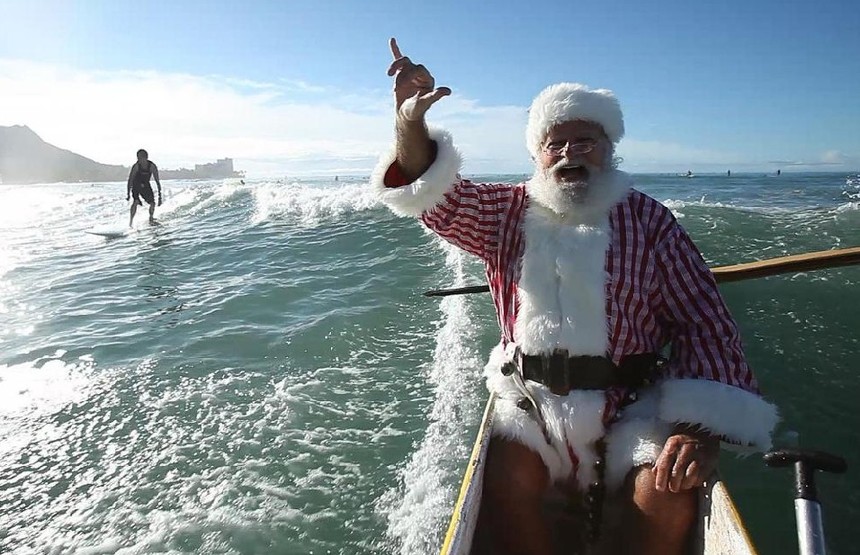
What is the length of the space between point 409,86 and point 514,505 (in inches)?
67.8

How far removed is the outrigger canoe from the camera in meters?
1.62

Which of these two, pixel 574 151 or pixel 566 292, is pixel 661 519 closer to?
pixel 566 292

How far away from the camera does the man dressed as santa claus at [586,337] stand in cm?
191

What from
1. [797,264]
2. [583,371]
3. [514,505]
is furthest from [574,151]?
[797,264]

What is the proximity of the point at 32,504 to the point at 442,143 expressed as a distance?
11.2 ft

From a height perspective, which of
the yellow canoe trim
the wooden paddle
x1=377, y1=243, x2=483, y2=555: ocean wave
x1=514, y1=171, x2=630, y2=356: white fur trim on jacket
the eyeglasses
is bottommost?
x1=377, y1=243, x2=483, y2=555: ocean wave

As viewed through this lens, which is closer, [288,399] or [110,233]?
[288,399]

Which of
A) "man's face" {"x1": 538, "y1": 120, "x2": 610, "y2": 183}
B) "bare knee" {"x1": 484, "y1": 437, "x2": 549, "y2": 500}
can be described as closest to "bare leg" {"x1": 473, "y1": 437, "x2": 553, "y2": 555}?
"bare knee" {"x1": 484, "y1": 437, "x2": 549, "y2": 500}

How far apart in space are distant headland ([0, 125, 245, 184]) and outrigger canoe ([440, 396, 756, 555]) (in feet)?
340

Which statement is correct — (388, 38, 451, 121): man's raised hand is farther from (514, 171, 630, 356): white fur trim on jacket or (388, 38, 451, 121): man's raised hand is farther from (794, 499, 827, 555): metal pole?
(794, 499, 827, 555): metal pole

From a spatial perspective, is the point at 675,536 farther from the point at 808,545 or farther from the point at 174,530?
the point at 174,530

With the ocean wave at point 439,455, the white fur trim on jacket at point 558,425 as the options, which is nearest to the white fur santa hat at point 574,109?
the white fur trim on jacket at point 558,425

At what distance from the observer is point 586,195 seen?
2043 millimetres

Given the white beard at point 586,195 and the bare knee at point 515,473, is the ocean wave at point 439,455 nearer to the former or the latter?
the bare knee at point 515,473
